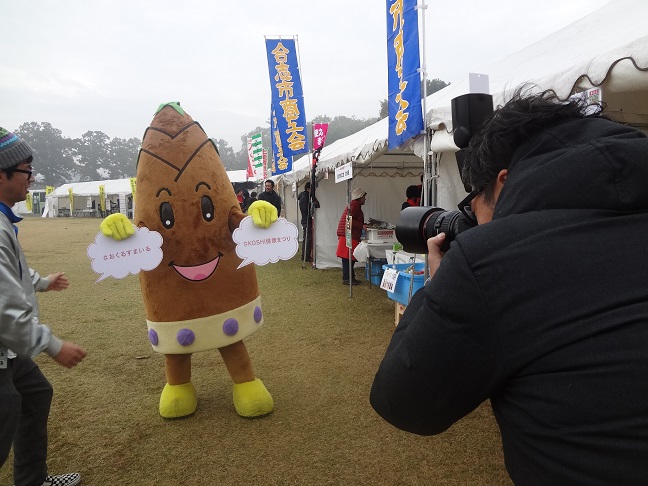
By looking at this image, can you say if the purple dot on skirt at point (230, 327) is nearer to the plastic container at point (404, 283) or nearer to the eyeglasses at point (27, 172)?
the eyeglasses at point (27, 172)

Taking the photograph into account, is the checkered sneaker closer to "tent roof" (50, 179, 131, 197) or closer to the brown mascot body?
the brown mascot body

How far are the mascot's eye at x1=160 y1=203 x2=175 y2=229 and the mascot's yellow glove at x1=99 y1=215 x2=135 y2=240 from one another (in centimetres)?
27

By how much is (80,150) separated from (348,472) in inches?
2748

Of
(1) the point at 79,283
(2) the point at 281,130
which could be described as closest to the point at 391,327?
(2) the point at 281,130

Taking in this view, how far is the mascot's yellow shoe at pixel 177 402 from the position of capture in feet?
9.57

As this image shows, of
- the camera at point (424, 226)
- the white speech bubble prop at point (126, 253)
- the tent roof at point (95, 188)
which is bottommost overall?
the white speech bubble prop at point (126, 253)

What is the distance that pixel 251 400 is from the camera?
292 centimetres

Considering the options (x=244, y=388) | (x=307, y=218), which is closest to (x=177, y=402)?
(x=244, y=388)

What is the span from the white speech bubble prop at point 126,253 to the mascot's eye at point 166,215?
0.18 meters

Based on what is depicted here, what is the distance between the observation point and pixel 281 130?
7.60m

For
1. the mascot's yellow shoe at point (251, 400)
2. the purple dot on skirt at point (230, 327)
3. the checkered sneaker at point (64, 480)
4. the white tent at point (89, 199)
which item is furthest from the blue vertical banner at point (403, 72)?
the white tent at point (89, 199)

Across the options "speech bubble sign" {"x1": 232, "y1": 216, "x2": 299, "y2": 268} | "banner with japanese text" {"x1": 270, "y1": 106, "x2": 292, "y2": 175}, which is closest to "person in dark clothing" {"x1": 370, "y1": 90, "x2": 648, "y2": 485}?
"speech bubble sign" {"x1": 232, "y1": 216, "x2": 299, "y2": 268}

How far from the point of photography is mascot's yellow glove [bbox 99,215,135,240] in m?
2.36

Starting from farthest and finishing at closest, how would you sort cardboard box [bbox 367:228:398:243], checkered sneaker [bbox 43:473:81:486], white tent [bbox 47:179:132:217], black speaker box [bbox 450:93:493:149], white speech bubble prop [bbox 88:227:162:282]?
1. white tent [bbox 47:179:132:217]
2. cardboard box [bbox 367:228:398:243]
3. white speech bubble prop [bbox 88:227:162:282]
4. checkered sneaker [bbox 43:473:81:486]
5. black speaker box [bbox 450:93:493:149]
